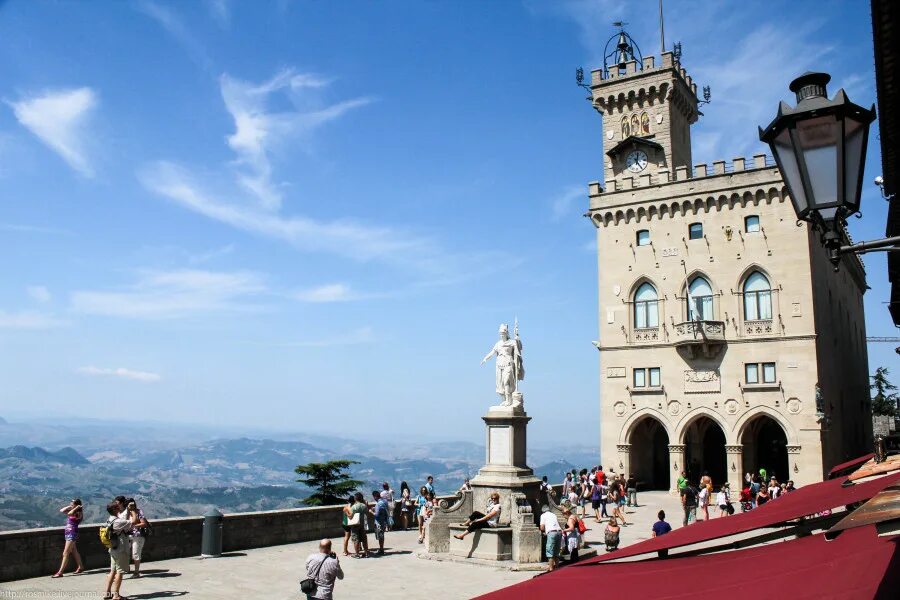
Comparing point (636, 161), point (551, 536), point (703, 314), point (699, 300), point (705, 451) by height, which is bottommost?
point (551, 536)

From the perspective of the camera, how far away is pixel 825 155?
15.7 ft

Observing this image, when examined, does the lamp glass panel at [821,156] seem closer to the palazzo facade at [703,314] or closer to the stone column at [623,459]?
the palazzo facade at [703,314]

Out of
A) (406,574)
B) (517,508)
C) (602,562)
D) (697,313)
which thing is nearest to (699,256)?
(697,313)

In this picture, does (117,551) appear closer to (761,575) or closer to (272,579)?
(272,579)

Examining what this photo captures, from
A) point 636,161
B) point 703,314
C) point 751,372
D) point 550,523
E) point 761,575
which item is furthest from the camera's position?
point 636,161

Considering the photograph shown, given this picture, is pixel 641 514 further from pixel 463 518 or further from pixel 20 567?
pixel 20 567

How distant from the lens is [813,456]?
36.0 m

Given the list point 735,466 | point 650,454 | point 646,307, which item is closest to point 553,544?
point 735,466

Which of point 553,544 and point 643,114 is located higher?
point 643,114

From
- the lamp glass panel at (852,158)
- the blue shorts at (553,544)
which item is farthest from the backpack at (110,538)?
the lamp glass panel at (852,158)

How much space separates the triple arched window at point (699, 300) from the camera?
3966 centimetres

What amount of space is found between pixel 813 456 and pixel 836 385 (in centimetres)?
651

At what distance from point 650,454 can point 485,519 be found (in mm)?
26638

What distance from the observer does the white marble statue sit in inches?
853
